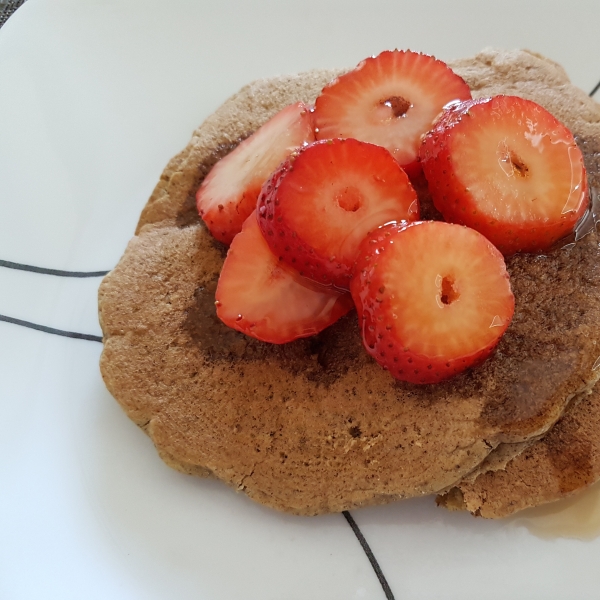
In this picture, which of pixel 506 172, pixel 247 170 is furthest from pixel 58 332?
pixel 506 172

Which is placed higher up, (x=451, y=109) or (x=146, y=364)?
(x=451, y=109)

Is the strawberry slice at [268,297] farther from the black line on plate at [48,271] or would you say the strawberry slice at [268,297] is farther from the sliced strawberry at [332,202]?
the black line on plate at [48,271]

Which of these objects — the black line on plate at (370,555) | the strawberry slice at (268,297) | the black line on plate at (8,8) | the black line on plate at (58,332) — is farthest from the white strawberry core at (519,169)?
the black line on plate at (8,8)

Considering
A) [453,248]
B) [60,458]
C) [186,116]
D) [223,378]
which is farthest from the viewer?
[186,116]

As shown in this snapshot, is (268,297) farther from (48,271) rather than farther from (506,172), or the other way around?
(48,271)

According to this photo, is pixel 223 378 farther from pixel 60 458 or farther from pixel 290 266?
pixel 60 458

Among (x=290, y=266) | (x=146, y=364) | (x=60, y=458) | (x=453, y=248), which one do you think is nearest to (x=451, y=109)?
(x=453, y=248)
